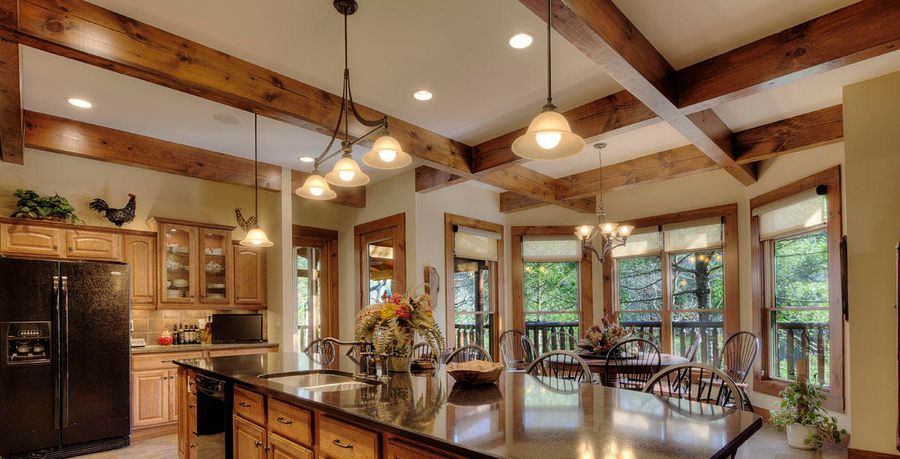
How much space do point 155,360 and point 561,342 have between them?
15.7 ft

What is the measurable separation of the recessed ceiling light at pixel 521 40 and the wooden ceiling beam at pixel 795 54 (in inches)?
45.6

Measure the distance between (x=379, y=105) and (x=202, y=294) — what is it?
9.80 feet

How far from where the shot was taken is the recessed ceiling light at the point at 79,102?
3.89 metres

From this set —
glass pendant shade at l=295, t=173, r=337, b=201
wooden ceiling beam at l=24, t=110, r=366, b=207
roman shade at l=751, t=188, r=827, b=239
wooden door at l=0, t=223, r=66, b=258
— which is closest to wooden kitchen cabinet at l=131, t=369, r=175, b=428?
wooden door at l=0, t=223, r=66, b=258

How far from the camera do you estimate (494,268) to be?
22.9 ft

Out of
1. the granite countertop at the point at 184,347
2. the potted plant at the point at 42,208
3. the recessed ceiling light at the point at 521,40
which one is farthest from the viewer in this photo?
the granite countertop at the point at 184,347

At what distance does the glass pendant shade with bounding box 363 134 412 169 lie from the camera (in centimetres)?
275

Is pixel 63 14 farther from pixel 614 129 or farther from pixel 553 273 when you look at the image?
pixel 553 273

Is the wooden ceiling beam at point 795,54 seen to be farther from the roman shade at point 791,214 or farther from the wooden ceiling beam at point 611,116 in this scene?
the roman shade at point 791,214

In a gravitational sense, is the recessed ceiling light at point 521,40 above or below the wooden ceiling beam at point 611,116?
above

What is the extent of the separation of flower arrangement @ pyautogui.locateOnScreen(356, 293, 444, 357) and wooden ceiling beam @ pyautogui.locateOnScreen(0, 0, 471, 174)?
155 centimetres

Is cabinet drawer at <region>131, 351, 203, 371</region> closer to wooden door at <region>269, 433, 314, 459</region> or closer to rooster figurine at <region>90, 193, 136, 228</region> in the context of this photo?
rooster figurine at <region>90, 193, 136, 228</region>

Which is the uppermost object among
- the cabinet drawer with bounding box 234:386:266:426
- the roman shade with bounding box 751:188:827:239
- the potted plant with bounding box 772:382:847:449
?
the roman shade with bounding box 751:188:827:239

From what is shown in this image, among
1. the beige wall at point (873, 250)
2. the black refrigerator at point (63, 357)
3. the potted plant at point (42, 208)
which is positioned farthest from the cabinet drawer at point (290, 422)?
the beige wall at point (873, 250)
